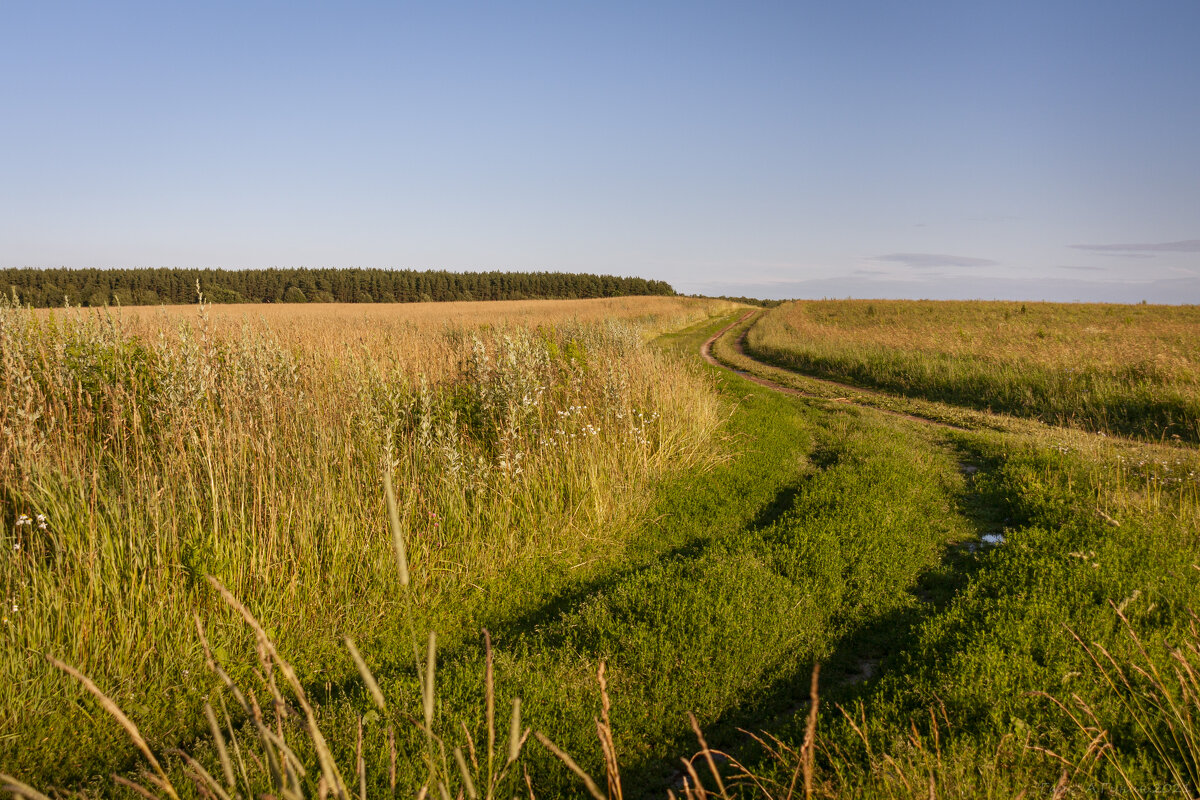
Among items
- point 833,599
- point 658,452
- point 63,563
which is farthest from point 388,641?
point 658,452

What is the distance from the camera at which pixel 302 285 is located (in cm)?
8062

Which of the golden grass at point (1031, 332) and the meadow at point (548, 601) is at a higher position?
the golden grass at point (1031, 332)

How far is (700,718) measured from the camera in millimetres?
3914

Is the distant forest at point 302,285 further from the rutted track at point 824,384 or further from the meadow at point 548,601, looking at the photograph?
the meadow at point 548,601

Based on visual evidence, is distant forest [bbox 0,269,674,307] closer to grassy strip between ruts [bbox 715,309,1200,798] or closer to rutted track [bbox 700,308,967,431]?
rutted track [bbox 700,308,967,431]

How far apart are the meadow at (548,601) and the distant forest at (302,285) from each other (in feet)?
172

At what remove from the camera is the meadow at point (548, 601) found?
10.8ft

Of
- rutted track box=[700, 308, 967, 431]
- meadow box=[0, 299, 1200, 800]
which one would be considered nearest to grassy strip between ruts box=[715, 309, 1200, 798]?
meadow box=[0, 299, 1200, 800]

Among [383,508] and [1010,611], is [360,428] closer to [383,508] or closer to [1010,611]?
[383,508]

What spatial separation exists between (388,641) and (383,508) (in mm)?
1432

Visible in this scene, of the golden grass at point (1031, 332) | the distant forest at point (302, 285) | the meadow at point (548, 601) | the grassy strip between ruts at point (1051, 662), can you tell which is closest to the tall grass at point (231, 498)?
the meadow at point (548, 601)

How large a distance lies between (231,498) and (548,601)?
2.70 metres

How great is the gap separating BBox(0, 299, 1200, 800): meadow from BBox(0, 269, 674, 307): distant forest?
172 ft

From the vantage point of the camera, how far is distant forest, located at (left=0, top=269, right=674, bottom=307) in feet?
202
